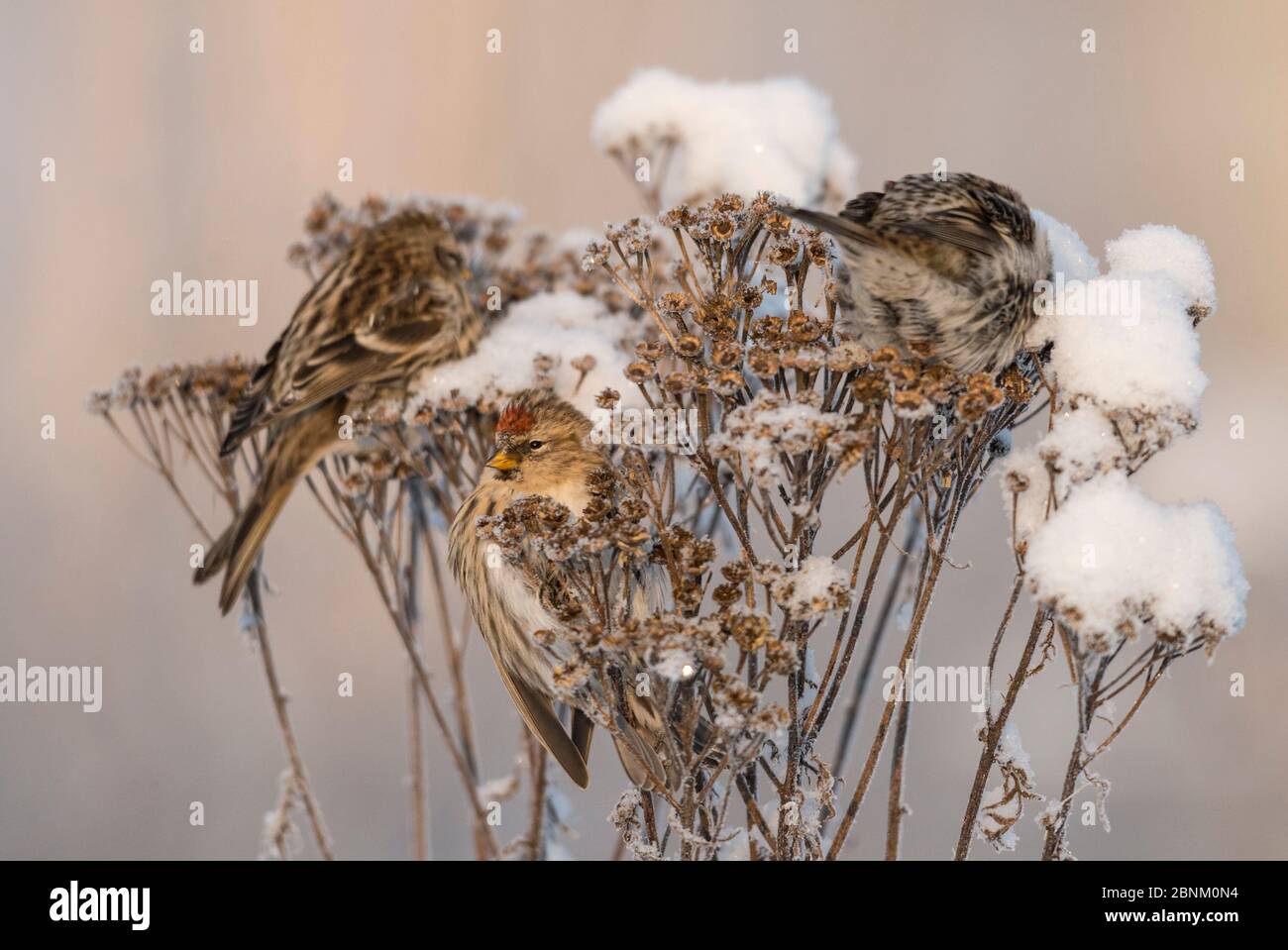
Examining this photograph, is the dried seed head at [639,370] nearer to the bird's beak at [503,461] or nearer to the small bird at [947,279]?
the small bird at [947,279]

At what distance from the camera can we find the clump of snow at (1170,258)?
1605 millimetres

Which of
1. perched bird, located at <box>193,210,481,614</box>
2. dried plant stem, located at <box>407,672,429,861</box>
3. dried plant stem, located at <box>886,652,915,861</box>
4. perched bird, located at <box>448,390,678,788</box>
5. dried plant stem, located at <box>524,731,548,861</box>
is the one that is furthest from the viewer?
dried plant stem, located at <box>407,672,429,861</box>

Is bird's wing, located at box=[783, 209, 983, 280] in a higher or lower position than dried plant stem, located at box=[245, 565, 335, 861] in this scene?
higher

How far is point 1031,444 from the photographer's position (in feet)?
4.88

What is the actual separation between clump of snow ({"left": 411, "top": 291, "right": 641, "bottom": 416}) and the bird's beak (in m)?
0.15

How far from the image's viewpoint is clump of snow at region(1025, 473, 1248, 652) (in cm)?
131

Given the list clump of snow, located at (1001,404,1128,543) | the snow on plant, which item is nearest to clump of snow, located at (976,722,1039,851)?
the snow on plant

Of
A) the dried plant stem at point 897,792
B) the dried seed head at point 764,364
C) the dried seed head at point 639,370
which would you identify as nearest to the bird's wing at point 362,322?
the dried seed head at point 639,370

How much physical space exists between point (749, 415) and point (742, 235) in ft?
1.29

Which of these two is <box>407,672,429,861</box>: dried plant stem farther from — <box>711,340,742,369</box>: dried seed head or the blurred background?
the blurred background

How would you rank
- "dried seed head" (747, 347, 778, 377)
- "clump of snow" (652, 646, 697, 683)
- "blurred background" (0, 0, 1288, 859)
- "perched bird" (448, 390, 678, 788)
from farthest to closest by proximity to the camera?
"blurred background" (0, 0, 1288, 859) < "perched bird" (448, 390, 678, 788) < "dried seed head" (747, 347, 778, 377) < "clump of snow" (652, 646, 697, 683)

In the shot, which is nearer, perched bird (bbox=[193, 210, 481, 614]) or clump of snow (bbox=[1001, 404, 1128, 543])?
clump of snow (bbox=[1001, 404, 1128, 543])

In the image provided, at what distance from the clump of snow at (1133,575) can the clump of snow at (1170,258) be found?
0.39 metres
